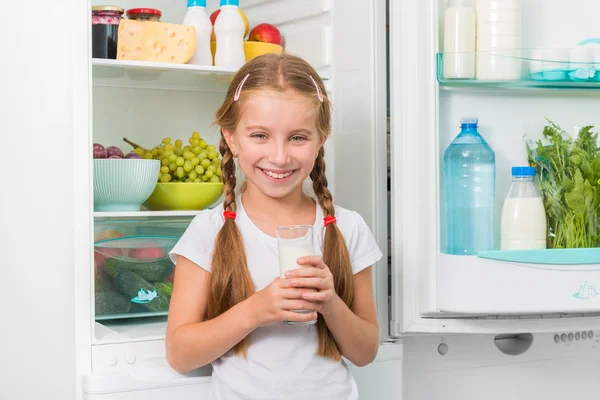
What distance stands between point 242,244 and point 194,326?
17 centimetres

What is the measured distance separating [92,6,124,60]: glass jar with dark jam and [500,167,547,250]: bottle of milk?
0.91m

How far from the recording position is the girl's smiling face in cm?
136

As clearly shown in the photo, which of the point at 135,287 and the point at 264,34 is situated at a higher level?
the point at 264,34

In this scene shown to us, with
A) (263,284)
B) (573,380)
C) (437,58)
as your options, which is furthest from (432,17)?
(573,380)

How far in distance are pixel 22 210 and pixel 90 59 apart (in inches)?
13.4

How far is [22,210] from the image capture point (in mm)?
1616

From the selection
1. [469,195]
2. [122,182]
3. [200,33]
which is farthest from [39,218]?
[469,195]

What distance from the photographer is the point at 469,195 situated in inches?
67.7

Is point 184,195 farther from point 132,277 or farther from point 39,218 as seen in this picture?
point 39,218

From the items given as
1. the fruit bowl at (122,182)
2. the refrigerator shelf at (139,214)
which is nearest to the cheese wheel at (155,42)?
the fruit bowl at (122,182)

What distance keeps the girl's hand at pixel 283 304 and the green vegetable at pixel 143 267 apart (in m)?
0.59

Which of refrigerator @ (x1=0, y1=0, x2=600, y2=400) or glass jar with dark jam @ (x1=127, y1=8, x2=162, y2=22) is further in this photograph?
glass jar with dark jam @ (x1=127, y1=8, x2=162, y2=22)

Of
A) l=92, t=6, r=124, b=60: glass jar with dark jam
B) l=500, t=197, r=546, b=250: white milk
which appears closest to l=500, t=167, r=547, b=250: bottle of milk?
l=500, t=197, r=546, b=250: white milk

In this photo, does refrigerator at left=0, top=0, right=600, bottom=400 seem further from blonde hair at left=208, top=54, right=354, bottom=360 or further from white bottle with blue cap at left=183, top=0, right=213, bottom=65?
blonde hair at left=208, top=54, right=354, bottom=360
